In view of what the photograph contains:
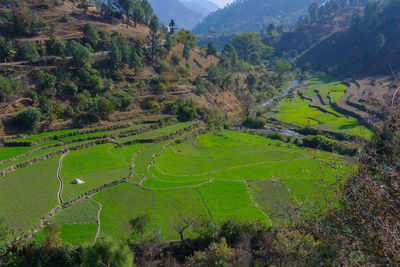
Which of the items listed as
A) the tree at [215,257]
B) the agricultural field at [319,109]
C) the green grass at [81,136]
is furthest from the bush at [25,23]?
the agricultural field at [319,109]

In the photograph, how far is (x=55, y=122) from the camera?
156 ft

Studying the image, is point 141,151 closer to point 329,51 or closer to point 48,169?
point 48,169

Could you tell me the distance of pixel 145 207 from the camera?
98.8 ft

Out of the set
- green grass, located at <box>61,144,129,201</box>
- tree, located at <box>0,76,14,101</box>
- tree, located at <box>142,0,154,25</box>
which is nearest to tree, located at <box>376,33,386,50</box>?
tree, located at <box>142,0,154,25</box>

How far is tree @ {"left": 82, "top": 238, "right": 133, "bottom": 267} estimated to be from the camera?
62.4ft

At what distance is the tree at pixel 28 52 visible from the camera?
54219 millimetres

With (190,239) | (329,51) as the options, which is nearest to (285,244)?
(190,239)

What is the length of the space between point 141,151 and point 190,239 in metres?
24.3

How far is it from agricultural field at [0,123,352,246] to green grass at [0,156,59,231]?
0.10m

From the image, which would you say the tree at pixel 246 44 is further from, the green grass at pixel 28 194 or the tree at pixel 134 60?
the green grass at pixel 28 194

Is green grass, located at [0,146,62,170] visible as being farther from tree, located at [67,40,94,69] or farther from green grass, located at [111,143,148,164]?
tree, located at [67,40,94,69]

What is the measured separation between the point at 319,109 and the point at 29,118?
76.4m

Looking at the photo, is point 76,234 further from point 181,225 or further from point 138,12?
point 138,12

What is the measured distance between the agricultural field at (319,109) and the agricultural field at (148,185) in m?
18.9
